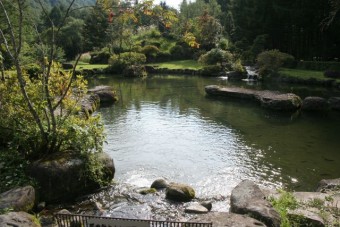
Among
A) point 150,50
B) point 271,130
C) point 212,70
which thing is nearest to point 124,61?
point 150,50

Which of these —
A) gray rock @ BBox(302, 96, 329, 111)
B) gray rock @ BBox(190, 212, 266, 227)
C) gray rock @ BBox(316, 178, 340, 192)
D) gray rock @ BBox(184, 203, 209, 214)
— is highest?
gray rock @ BBox(302, 96, 329, 111)

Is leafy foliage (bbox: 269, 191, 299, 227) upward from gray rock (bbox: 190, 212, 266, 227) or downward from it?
downward

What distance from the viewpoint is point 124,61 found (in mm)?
48500

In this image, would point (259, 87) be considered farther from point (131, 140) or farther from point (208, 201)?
point (208, 201)

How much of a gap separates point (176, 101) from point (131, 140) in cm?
1095

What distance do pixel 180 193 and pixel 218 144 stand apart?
6396 mm

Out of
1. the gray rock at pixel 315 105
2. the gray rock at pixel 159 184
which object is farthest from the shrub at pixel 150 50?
the gray rock at pixel 159 184

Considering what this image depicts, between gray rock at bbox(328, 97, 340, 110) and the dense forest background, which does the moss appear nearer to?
gray rock at bbox(328, 97, 340, 110)

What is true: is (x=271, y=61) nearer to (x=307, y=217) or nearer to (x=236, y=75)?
(x=236, y=75)

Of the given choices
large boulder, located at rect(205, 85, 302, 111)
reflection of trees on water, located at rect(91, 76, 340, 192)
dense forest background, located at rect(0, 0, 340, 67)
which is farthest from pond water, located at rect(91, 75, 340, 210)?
dense forest background, located at rect(0, 0, 340, 67)

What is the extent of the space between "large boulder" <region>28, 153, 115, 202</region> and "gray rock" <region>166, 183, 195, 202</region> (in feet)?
7.93

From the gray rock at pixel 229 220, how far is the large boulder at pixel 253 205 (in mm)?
337

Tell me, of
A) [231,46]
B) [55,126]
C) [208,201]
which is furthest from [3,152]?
[231,46]

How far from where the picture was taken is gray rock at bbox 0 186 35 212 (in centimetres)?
812
